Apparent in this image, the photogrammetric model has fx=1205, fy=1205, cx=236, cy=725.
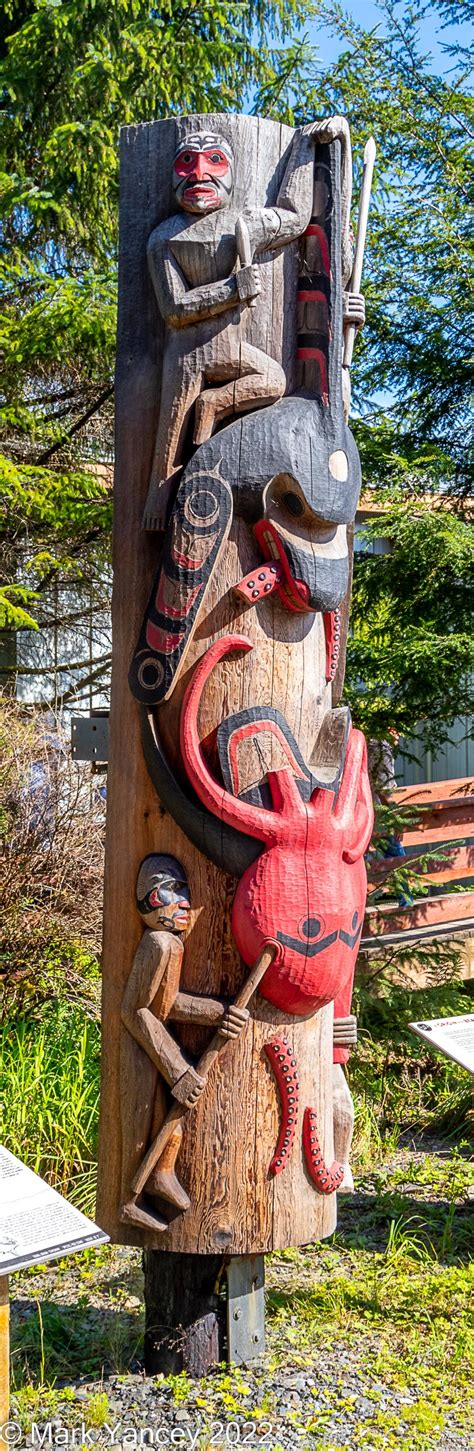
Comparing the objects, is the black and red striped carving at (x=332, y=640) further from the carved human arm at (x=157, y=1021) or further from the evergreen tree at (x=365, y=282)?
the evergreen tree at (x=365, y=282)

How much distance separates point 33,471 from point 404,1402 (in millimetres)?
5504

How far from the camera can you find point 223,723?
3.34 meters

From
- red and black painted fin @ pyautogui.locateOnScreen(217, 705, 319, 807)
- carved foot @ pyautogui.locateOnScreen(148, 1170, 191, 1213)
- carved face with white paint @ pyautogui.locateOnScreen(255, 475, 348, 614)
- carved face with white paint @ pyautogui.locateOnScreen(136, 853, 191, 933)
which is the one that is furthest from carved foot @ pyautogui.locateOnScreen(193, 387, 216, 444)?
carved foot @ pyautogui.locateOnScreen(148, 1170, 191, 1213)

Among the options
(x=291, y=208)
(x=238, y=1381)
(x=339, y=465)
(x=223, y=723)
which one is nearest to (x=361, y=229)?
(x=291, y=208)

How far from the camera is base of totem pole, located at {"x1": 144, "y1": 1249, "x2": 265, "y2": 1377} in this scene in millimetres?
3477

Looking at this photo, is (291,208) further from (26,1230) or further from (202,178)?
(26,1230)

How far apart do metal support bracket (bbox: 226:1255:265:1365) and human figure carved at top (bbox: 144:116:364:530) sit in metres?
2.14

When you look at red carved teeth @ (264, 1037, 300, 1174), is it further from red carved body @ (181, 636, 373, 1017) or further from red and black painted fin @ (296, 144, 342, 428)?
red and black painted fin @ (296, 144, 342, 428)

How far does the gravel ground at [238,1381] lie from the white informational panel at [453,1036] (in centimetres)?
82

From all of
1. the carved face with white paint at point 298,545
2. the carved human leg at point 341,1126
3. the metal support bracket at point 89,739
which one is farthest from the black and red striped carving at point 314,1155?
the metal support bracket at point 89,739

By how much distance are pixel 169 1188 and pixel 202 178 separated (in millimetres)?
2770

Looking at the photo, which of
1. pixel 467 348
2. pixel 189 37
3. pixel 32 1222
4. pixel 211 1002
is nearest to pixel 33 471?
pixel 467 348

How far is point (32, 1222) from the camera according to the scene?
275 cm

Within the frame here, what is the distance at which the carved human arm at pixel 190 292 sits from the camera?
3285mm
